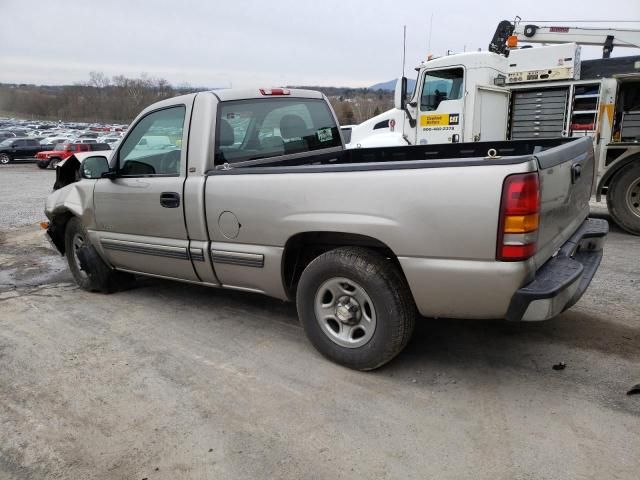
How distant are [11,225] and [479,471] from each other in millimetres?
9868

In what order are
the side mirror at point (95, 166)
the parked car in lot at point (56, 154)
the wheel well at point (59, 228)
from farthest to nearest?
the parked car in lot at point (56, 154) → the wheel well at point (59, 228) → the side mirror at point (95, 166)

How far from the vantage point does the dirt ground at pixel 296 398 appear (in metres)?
2.53

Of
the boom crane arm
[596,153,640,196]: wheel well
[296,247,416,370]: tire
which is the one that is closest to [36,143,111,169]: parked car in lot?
the boom crane arm

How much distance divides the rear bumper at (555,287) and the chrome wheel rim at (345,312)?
0.89m

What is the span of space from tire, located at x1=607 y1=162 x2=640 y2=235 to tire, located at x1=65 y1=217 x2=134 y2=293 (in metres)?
6.98

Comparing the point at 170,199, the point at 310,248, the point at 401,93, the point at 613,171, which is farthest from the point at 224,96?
the point at 613,171

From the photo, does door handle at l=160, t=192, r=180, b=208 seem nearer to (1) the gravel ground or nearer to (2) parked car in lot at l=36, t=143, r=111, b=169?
(1) the gravel ground

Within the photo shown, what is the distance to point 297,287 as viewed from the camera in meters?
3.62

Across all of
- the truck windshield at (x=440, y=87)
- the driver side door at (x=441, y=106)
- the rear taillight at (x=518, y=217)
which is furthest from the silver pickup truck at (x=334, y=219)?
the truck windshield at (x=440, y=87)

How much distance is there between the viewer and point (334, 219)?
3178mm

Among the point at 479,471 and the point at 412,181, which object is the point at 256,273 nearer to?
the point at 412,181

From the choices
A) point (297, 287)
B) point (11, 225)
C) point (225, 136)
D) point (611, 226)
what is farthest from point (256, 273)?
point (11, 225)

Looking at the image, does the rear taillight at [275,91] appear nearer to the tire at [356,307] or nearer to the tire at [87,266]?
the tire at [356,307]

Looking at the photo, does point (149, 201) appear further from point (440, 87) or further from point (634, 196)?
point (634, 196)
